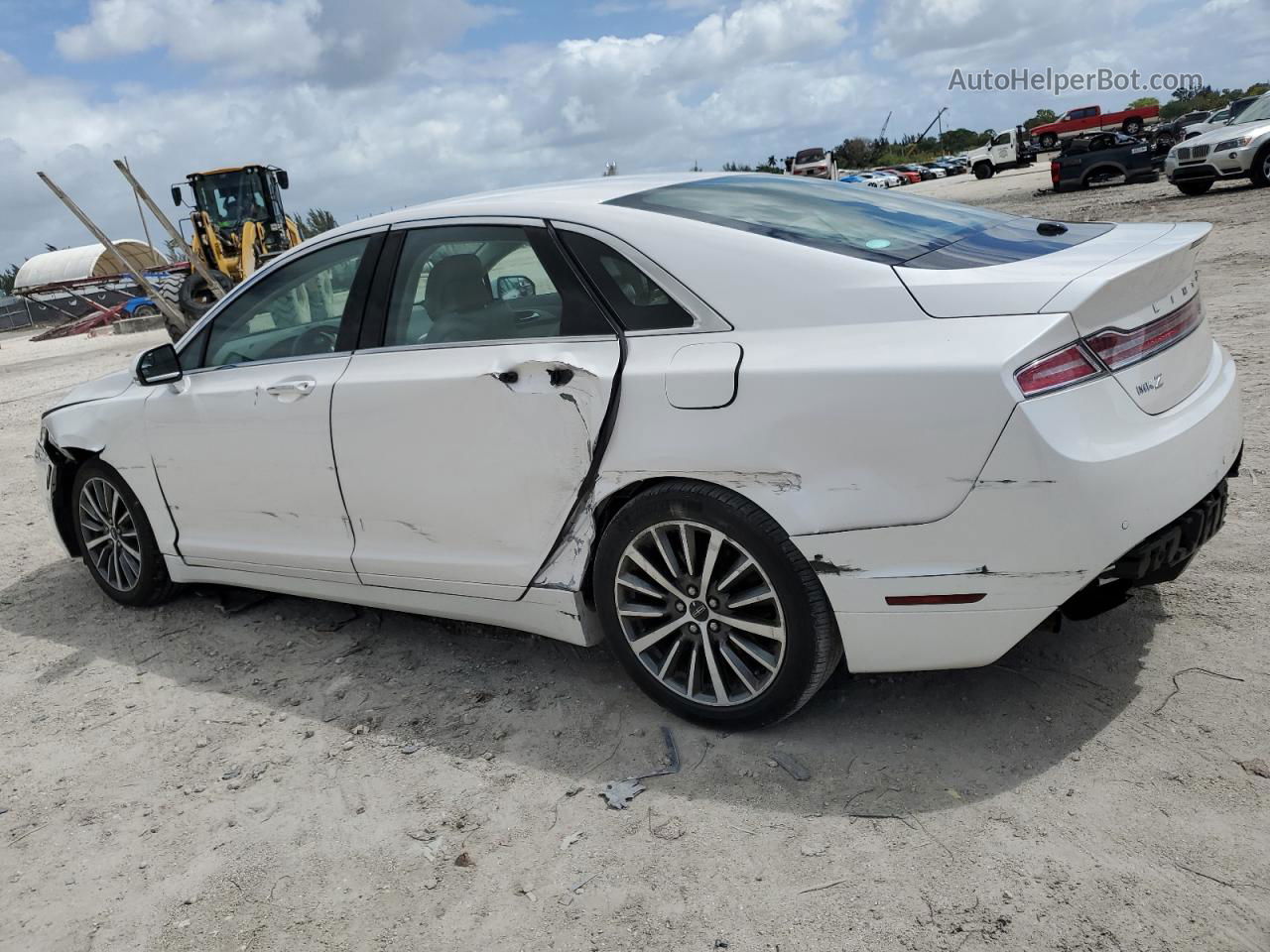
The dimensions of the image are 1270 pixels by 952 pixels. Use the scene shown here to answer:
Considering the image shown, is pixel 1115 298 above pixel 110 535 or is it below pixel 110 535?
above

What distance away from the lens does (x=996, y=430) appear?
8.37 feet

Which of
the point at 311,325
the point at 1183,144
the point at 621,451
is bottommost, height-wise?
the point at 1183,144

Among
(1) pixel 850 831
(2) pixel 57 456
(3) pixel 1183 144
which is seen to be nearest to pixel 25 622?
(2) pixel 57 456

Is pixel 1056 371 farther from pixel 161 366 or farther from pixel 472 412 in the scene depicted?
pixel 161 366

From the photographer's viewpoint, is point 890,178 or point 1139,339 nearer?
point 1139,339

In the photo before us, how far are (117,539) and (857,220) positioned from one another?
3.72 m

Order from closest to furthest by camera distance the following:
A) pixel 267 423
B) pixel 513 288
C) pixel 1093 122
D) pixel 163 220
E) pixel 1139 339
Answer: pixel 1139 339
pixel 513 288
pixel 267 423
pixel 163 220
pixel 1093 122

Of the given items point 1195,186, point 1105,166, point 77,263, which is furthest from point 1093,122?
point 77,263

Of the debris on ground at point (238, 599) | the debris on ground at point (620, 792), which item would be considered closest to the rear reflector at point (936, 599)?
the debris on ground at point (620, 792)

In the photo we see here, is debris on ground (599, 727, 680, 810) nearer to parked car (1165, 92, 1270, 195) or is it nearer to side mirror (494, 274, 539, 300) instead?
side mirror (494, 274, 539, 300)

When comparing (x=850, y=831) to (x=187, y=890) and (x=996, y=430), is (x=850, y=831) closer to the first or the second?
(x=996, y=430)

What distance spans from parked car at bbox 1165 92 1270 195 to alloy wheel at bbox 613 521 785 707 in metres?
18.8

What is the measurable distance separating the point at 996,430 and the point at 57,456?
4473 mm

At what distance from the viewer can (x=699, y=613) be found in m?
3.14
